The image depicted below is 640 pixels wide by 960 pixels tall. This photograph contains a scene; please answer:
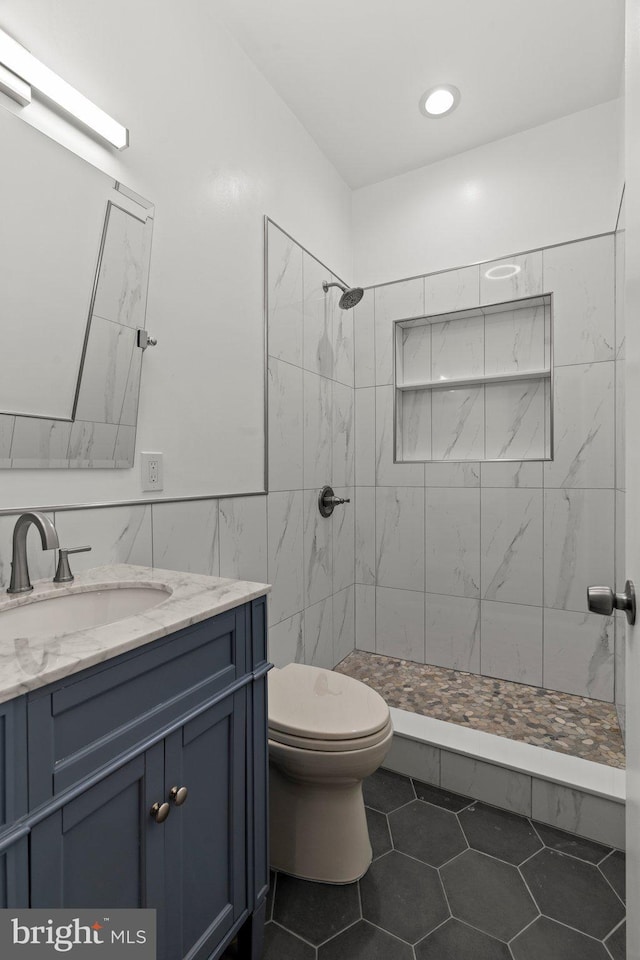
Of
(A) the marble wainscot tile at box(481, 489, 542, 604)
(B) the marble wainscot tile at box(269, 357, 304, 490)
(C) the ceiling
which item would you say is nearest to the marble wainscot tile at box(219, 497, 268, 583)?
(B) the marble wainscot tile at box(269, 357, 304, 490)

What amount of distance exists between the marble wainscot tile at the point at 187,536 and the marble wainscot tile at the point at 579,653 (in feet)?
5.35

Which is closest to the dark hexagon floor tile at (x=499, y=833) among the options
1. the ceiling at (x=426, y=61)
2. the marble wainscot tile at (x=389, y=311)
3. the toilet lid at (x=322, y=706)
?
the toilet lid at (x=322, y=706)

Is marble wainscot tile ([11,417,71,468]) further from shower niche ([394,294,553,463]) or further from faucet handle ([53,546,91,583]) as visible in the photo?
shower niche ([394,294,553,463])

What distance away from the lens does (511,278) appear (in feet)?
7.64

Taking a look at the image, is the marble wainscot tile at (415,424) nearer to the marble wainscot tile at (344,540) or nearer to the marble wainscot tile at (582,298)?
the marble wainscot tile at (344,540)

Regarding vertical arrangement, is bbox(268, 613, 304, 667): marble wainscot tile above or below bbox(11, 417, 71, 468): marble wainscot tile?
below

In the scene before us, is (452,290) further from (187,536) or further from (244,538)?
(187,536)

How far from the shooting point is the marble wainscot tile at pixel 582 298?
7.01 ft

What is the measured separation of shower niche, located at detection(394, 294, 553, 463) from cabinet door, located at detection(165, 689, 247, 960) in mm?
1884

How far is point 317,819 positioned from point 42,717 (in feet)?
3.34

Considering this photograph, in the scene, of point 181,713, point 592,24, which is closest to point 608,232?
point 592,24

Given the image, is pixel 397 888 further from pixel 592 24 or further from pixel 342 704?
Answer: pixel 592 24

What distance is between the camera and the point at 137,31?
4.55 ft

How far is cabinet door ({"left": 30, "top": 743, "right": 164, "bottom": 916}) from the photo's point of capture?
672 mm
